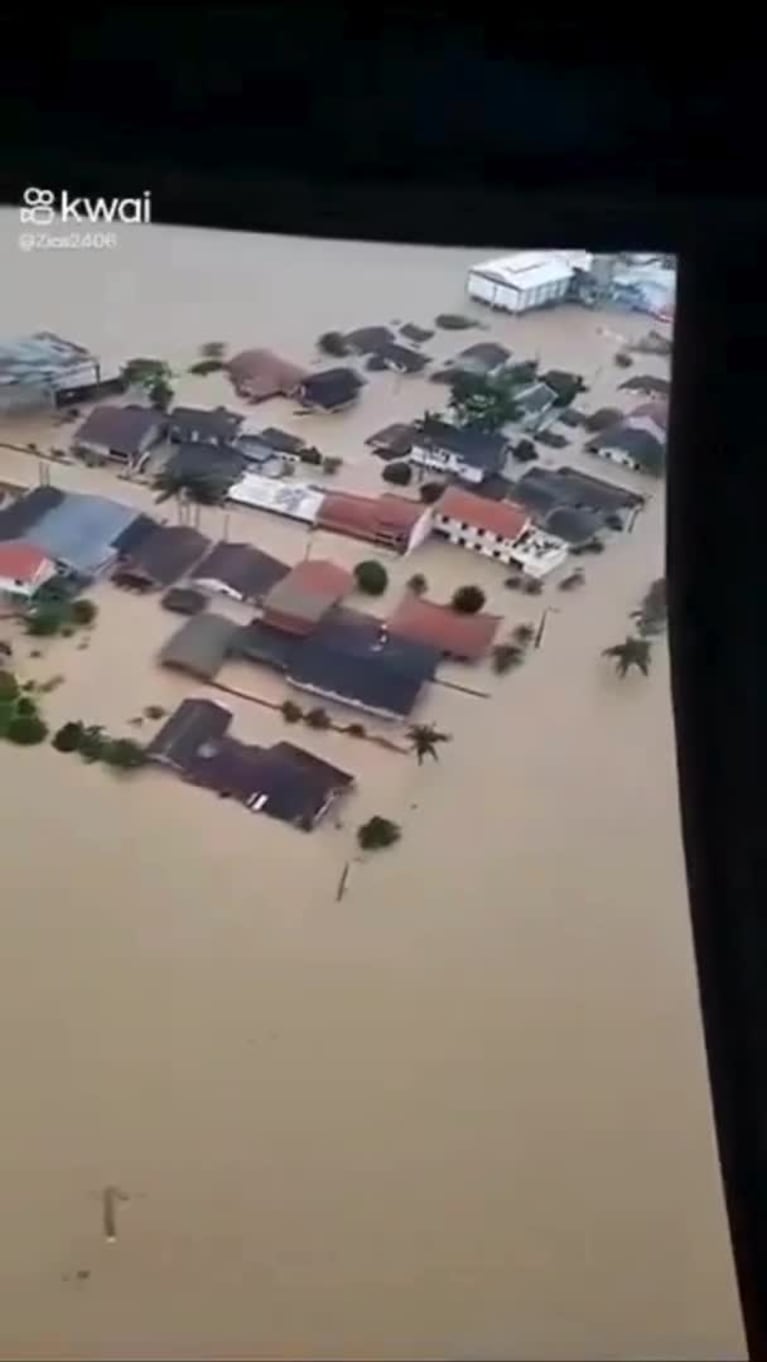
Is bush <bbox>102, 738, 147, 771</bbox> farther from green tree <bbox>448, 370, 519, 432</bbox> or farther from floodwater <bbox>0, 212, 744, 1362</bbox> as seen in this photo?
green tree <bbox>448, 370, 519, 432</bbox>

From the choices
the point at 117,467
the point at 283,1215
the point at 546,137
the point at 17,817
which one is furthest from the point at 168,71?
the point at 283,1215

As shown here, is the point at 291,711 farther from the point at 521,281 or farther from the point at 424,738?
the point at 521,281

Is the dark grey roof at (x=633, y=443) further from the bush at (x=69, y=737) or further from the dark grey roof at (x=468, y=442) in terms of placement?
the bush at (x=69, y=737)

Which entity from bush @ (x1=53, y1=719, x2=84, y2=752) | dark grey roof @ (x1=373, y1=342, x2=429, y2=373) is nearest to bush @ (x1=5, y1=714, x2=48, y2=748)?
bush @ (x1=53, y1=719, x2=84, y2=752)

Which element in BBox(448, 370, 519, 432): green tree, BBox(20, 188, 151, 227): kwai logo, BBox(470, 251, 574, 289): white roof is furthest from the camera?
BBox(448, 370, 519, 432): green tree

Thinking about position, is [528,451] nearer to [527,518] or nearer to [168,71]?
[527,518]

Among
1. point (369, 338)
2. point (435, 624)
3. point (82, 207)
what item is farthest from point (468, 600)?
point (82, 207)
